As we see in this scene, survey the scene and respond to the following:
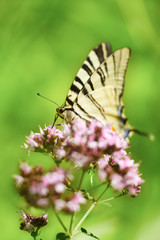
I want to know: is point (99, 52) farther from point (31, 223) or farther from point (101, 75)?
point (31, 223)

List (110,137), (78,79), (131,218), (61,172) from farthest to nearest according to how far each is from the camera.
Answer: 1. (131,218)
2. (78,79)
3. (110,137)
4. (61,172)

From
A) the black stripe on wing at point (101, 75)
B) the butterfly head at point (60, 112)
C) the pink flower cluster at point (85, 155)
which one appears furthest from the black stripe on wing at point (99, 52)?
the pink flower cluster at point (85, 155)

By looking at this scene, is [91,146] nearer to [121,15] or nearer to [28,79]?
[28,79]

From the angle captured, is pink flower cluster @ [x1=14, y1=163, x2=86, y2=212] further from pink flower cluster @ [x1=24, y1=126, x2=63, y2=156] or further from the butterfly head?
the butterfly head

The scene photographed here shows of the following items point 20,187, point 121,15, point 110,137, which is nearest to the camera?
point 20,187

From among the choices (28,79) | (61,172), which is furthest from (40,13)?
(61,172)

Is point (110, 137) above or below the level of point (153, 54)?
below

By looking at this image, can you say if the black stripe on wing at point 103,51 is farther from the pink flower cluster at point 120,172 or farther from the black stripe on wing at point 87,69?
the pink flower cluster at point 120,172
